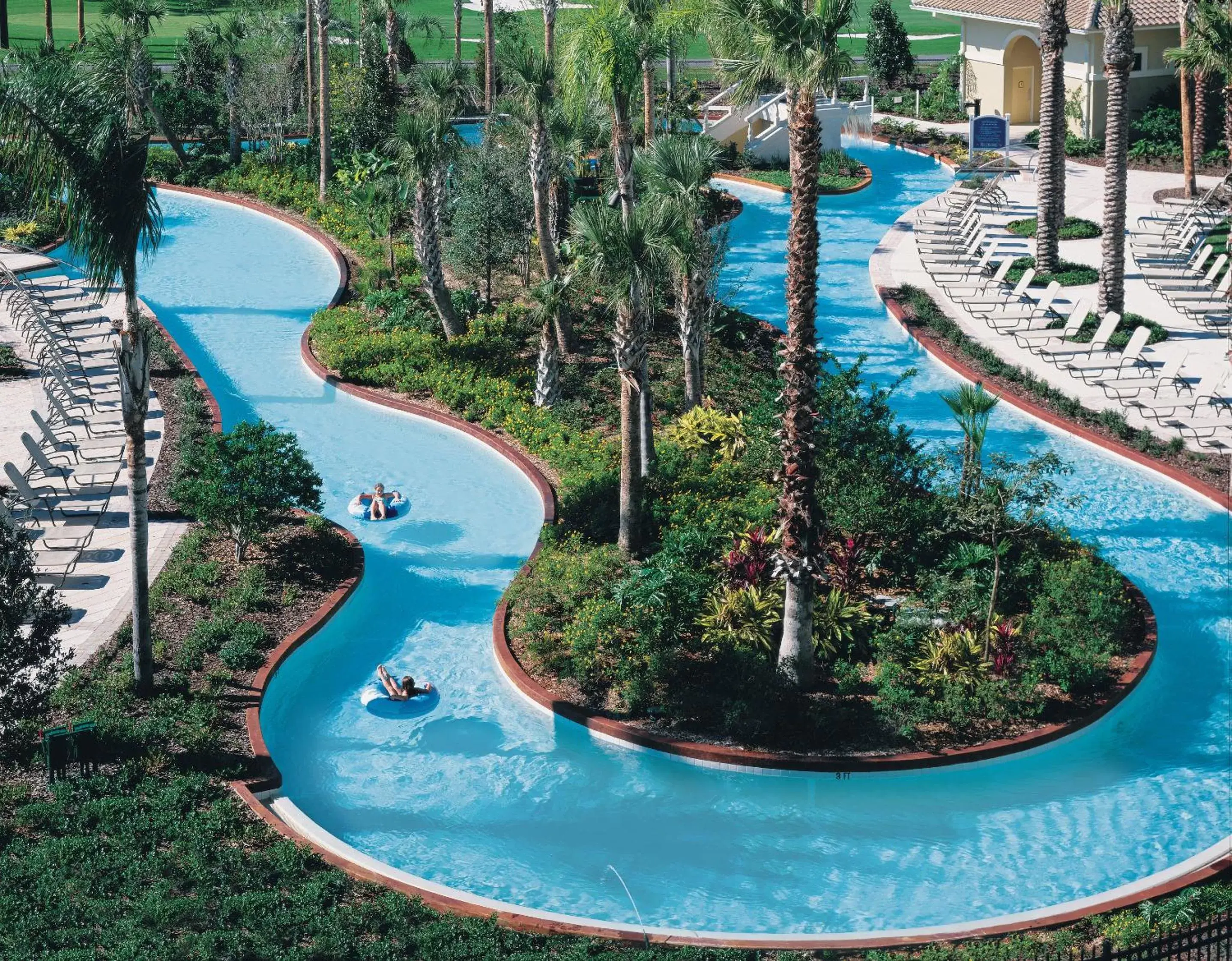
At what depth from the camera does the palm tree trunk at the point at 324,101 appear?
3969 cm

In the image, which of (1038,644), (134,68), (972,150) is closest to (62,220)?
(1038,644)

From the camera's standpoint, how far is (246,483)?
22.2 meters

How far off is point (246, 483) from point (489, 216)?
10.9 m

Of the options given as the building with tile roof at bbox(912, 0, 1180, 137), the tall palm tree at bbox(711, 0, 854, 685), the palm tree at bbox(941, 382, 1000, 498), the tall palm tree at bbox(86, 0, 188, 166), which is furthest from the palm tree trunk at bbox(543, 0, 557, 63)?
the tall palm tree at bbox(711, 0, 854, 685)

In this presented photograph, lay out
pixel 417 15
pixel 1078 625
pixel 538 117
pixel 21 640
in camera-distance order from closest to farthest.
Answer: pixel 21 640, pixel 1078 625, pixel 538 117, pixel 417 15

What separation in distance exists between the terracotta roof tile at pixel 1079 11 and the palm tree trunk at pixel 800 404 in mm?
28040

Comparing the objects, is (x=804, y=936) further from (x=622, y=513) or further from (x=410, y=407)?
→ (x=410, y=407)

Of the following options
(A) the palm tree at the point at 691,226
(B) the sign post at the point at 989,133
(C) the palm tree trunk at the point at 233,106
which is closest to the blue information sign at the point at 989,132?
(B) the sign post at the point at 989,133

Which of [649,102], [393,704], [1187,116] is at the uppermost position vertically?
[1187,116]

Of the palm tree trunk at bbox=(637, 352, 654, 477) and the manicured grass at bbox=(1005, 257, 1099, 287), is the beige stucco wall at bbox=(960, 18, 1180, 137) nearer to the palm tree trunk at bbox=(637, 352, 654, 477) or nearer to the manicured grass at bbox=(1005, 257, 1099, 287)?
the manicured grass at bbox=(1005, 257, 1099, 287)

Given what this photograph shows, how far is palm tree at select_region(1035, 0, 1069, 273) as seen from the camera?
3266 centimetres

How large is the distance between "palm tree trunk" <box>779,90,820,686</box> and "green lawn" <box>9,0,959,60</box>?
42.8 meters

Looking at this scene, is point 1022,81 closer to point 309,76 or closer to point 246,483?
point 309,76

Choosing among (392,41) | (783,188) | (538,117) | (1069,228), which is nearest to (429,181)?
(538,117)
